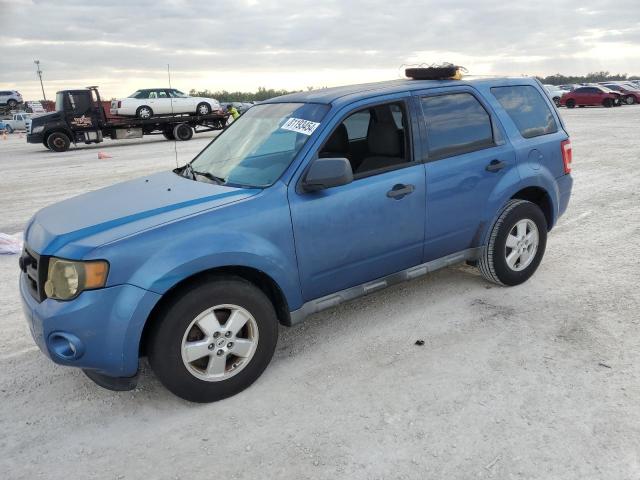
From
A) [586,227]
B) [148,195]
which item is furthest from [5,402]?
[586,227]

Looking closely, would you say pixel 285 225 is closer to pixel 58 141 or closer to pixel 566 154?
pixel 566 154

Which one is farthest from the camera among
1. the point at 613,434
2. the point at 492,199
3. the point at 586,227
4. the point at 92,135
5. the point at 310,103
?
the point at 92,135

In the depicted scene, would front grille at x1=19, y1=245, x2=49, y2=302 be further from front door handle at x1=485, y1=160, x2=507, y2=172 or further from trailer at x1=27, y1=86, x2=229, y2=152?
trailer at x1=27, y1=86, x2=229, y2=152

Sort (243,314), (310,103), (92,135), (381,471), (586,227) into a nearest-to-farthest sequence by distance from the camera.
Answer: (381,471) < (243,314) < (310,103) < (586,227) < (92,135)

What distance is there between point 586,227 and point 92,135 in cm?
1915

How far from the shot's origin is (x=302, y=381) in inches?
128

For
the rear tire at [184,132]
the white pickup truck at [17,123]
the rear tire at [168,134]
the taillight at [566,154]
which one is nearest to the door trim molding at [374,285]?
the taillight at [566,154]

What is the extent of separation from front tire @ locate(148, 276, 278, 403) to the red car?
3805 cm

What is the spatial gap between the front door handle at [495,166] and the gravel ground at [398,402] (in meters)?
1.07

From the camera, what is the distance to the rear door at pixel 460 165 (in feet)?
12.5

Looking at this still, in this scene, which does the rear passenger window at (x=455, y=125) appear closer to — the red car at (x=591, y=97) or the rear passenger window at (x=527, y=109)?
the rear passenger window at (x=527, y=109)

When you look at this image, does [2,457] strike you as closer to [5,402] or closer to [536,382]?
[5,402]

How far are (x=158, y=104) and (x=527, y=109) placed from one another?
855 inches

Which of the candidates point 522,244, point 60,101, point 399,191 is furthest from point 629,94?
point 399,191
